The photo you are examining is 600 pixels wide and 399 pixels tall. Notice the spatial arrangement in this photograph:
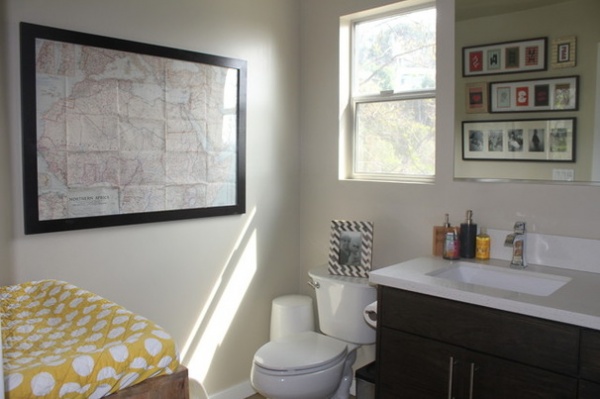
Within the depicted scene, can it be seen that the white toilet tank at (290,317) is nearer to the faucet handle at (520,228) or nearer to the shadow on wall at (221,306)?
the shadow on wall at (221,306)

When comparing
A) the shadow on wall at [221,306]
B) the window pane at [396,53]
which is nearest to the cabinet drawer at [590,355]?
the window pane at [396,53]

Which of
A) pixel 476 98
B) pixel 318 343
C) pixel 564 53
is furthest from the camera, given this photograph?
pixel 318 343

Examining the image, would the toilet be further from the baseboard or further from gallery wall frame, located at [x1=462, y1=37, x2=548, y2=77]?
gallery wall frame, located at [x1=462, y1=37, x2=548, y2=77]

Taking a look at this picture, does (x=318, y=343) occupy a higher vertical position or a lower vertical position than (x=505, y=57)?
lower

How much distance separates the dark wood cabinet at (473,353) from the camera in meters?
1.72

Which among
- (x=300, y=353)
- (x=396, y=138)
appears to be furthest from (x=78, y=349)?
(x=396, y=138)

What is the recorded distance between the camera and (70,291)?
1896 millimetres

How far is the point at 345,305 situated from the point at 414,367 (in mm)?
652

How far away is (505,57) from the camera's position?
7.97 ft

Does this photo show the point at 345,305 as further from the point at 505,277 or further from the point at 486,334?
the point at 486,334

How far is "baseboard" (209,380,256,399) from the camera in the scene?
2.98 m

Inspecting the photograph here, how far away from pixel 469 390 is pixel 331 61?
1967 millimetres

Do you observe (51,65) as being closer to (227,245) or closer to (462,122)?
(227,245)

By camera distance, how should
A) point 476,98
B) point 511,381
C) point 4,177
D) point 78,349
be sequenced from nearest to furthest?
point 78,349 < point 511,381 < point 4,177 < point 476,98
